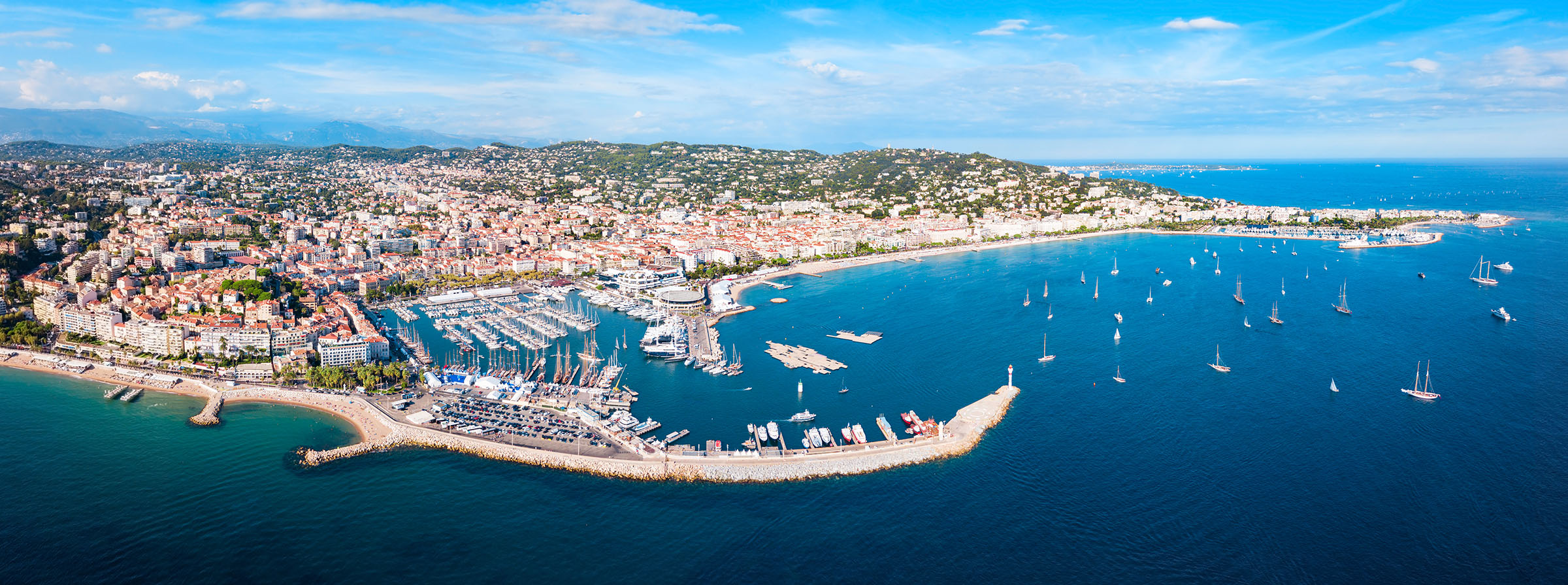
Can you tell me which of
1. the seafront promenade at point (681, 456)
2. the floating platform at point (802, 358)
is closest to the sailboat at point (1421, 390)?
the seafront promenade at point (681, 456)

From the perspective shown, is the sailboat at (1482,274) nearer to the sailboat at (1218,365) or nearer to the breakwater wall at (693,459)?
the sailboat at (1218,365)

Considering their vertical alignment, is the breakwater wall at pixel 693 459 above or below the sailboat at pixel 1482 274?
below

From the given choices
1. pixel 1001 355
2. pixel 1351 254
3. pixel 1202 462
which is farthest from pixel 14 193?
pixel 1351 254

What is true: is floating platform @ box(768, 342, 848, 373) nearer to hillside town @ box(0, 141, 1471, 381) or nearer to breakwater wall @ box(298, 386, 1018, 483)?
breakwater wall @ box(298, 386, 1018, 483)

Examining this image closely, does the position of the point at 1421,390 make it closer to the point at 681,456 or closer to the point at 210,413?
the point at 681,456

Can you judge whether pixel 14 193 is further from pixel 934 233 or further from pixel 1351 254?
pixel 1351 254

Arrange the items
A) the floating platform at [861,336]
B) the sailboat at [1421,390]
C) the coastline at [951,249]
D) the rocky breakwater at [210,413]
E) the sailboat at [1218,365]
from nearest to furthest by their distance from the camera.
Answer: the rocky breakwater at [210,413], the sailboat at [1421,390], the sailboat at [1218,365], the floating platform at [861,336], the coastline at [951,249]

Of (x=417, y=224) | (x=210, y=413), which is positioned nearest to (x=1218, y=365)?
(x=210, y=413)
